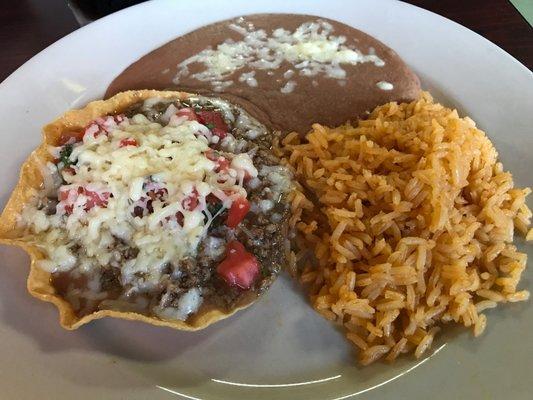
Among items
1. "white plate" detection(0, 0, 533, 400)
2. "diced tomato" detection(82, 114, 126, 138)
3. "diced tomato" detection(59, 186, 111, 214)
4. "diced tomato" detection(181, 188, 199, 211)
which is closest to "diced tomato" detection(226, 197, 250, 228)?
"diced tomato" detection(181, 188, 199, 211)

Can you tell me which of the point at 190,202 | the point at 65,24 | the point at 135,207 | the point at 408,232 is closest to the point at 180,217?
the point at 190,202

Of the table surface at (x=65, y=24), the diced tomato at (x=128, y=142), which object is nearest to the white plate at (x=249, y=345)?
the table surface at (x=65, y=24)

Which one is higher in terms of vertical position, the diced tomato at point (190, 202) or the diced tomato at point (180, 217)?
the diced tomato at point (190, 202)

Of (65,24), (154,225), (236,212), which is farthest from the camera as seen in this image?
(65,24)

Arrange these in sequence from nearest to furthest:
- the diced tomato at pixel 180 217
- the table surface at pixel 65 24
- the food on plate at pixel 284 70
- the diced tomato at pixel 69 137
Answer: the diced tomato at pixel 180 217
the diced tomato at pixel 69 137
the food on plate at pixel 284 70
the table surface at pixel 65 24

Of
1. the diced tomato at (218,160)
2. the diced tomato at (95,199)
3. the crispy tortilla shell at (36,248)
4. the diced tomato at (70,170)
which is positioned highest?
the diced tomato at (95,199)

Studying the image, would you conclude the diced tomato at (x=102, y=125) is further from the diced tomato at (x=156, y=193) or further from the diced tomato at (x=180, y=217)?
the diced tomato at (x=180, y=217)

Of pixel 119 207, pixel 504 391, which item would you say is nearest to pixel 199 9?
pixel 119 207

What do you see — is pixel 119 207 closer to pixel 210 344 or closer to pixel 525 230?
pixel 210 344

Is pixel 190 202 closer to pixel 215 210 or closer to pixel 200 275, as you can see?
pixel 215 210

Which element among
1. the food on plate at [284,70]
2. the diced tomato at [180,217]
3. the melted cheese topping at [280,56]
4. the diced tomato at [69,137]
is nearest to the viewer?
the diced tomato at [180,217]
